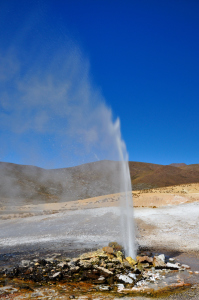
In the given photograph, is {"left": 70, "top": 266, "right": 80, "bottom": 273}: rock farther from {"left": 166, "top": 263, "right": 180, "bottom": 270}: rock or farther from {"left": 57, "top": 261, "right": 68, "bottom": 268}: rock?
{"left": 166, "top": 263, "right": 180, "bottom": 270}: rock

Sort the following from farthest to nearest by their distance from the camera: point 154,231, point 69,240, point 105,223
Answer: point 105,223
point 154,231
point 69,240

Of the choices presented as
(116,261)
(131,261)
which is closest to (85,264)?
(116,261)

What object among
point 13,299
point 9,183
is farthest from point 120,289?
point 9,183

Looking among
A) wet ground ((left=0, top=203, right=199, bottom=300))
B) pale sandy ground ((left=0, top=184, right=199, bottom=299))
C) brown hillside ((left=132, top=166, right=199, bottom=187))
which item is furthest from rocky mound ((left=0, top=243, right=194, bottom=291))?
brown hillside ((left=132, top=166, right=199, bottom=187))

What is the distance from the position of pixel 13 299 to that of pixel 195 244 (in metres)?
9.24

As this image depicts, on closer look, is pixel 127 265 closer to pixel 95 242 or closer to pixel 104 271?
pixel 104 271

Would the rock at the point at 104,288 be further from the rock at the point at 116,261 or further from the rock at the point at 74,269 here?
the rock at the point at 116,261

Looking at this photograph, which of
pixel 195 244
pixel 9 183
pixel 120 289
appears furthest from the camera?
pixel 9 183

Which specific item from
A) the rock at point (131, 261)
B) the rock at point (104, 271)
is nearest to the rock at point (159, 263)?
the rock at point (131, 261)

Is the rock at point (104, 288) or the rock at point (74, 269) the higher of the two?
the rock at point (74, 269)

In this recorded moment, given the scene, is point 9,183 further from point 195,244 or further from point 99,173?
point 195,244

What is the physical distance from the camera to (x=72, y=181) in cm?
9312

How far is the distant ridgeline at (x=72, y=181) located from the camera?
70.3 m

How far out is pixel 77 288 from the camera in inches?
258
